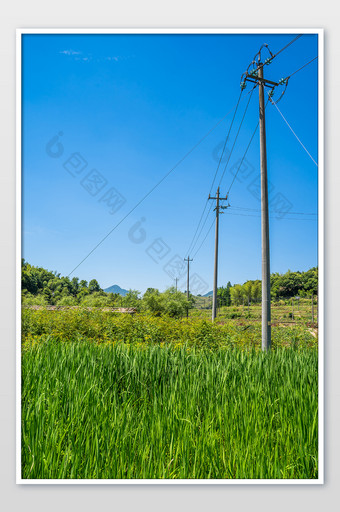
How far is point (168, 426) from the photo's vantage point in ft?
5.92

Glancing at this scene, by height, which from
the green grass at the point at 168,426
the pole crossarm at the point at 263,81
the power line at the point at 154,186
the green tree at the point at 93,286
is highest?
the pole crossarm at the point at 263,81

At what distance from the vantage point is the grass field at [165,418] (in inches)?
65.9

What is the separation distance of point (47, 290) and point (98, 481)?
9.91ft

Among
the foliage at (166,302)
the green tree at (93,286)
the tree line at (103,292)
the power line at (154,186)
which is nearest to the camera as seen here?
the power line at (154,186)

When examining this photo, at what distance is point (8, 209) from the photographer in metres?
2.21

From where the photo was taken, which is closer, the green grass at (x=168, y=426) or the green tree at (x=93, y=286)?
the green grass at (x=168, y=426)

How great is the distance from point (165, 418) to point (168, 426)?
69 millimetres

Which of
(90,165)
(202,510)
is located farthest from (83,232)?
(202,510)

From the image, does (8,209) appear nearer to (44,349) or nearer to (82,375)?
(82,375)

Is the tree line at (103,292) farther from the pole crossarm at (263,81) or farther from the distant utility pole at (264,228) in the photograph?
the pole crossarm at (263,81)

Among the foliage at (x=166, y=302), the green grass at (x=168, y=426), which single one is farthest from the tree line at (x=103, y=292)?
the green grass at (x=168, y=426)

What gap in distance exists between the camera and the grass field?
1.67 metres

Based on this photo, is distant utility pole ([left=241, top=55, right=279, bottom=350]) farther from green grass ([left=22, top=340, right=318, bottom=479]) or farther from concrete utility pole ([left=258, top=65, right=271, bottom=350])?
green grass ([left=22, top=340, right=318, bottom=479])

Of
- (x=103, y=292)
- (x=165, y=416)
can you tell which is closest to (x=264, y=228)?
(x=165, y=416)
